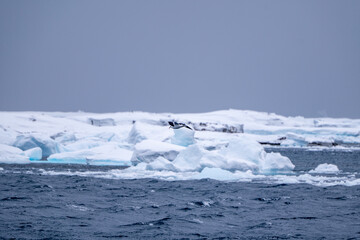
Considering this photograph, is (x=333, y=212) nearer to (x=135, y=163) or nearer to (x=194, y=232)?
(x=194, y=232)

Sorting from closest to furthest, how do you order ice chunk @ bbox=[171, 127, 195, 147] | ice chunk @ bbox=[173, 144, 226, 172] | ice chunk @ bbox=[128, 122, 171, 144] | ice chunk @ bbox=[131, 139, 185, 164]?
1. ice chunk @ bbox=[173, 144, 226, 172]
2. ice chunk @ bbox=[131, 139, 185, 164]
3. ice chunk @ bbox=[171, 127, 195, 147]
4. ice chunk @ bbox=[128, 122, 171, 144]

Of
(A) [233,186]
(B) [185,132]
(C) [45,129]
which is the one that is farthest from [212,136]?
(A) [233,186]

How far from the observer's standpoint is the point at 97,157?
24.7 m

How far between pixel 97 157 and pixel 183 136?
163 inches

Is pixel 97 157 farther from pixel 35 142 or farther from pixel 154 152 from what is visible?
pixel 35 142

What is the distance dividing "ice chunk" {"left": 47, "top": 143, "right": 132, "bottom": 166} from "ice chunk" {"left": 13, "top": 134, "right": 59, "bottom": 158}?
7.56 ft

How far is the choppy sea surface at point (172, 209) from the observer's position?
9883mm

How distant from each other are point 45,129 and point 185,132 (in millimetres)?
23062

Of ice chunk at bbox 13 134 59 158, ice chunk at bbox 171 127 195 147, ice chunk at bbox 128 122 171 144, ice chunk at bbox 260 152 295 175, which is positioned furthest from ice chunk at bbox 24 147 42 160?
ice chunk at bbox 260 152 295 175

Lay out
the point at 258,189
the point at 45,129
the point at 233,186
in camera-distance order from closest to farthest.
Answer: the point at 258,189 < the point at 233,186 < the point at 45,129

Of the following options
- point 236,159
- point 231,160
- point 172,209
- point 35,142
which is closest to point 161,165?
point 231,160

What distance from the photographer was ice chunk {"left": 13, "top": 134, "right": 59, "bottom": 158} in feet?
90.2

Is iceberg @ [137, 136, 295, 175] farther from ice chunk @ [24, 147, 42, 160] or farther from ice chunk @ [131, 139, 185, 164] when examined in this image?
ice chunk @ [24, 147, 42, 160]

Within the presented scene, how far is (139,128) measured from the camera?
103 ft
